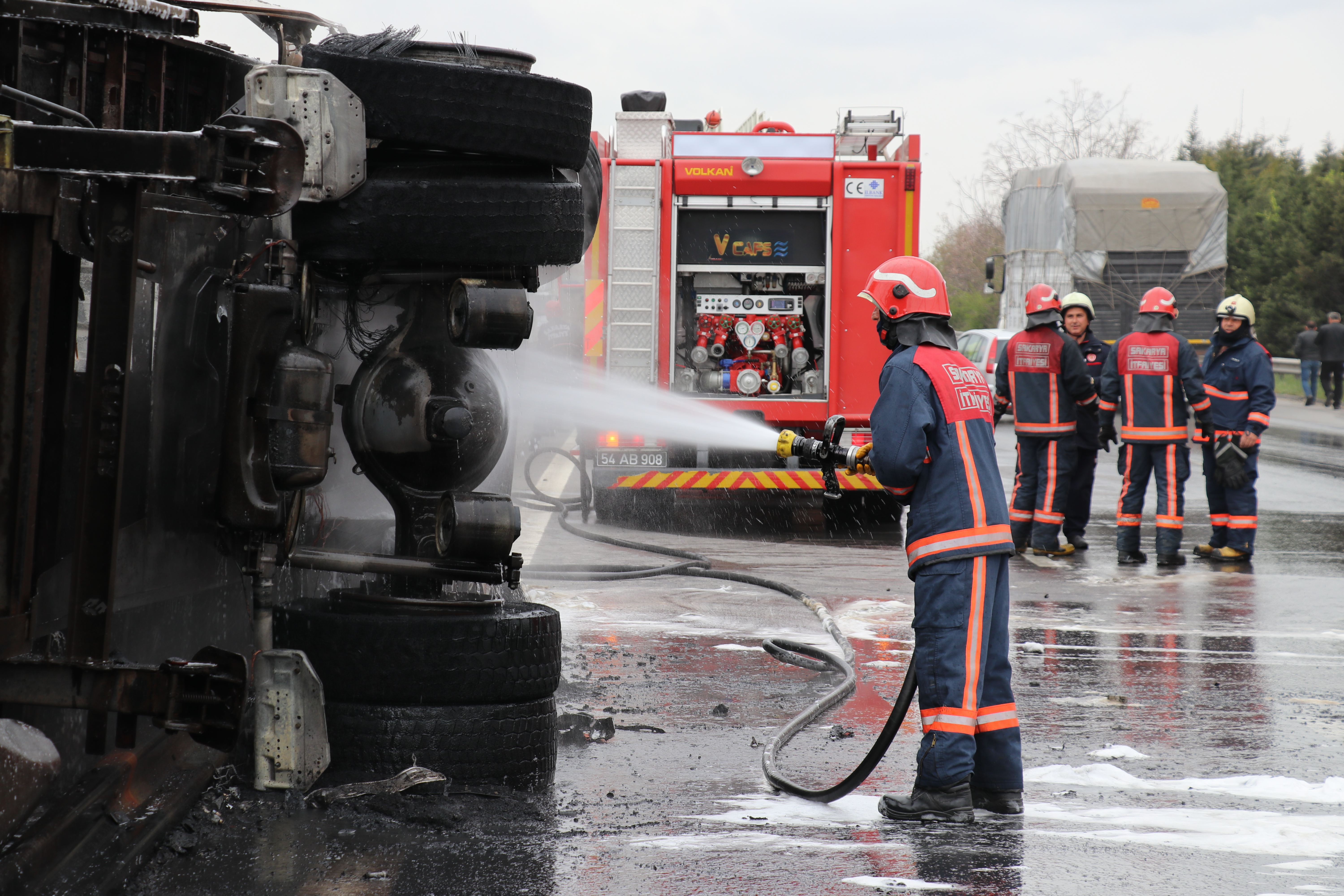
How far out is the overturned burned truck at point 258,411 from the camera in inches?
120

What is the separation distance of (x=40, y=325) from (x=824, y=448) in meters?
2.51

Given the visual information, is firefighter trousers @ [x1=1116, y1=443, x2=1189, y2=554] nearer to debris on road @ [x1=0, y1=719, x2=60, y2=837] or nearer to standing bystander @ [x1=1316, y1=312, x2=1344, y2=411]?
debris on road @ [x1=0, y1=719, x2=60, y2=837]

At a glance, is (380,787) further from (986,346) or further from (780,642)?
(986,346)

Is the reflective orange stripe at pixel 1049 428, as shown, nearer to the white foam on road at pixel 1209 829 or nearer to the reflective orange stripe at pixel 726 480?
the reflective orange stripe at pixel 726 480

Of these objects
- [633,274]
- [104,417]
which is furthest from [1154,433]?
[104,417]

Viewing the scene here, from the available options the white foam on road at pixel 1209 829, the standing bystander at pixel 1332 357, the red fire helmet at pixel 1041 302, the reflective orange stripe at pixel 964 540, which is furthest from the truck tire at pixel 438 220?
the standing bystander at pixel 1332 357

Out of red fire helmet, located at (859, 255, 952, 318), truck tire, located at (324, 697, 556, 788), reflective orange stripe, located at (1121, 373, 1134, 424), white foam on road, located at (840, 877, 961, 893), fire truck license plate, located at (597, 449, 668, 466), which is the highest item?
red fire helmet, located at (859, 255, 952, 318)

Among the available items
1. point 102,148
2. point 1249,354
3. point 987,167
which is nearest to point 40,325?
point 102,148

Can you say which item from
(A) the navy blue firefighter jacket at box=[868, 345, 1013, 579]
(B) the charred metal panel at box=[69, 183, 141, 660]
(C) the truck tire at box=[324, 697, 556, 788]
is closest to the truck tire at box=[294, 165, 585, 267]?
(B) the charred metal panel at box=[69, 183, 141, 660]

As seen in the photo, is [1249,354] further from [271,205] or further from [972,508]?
[271,205]

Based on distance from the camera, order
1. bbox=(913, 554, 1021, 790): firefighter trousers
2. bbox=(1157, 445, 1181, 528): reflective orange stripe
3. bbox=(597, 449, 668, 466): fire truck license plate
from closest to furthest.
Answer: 1. bbox=(913, 554, 1021, 790): firefighter trousers
2. bbox=(1157, 445, 1181, 528): reflective orange stripe
3. bbox=(597, 449, 668, 466): fire truck license plate

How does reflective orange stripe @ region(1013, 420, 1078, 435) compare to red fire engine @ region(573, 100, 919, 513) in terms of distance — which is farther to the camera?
red fire engine @ region(573, 100, 919, 513)

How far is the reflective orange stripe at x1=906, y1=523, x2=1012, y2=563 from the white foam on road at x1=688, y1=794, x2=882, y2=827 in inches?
30.2

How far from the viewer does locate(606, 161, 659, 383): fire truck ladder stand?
11688 millimetres
